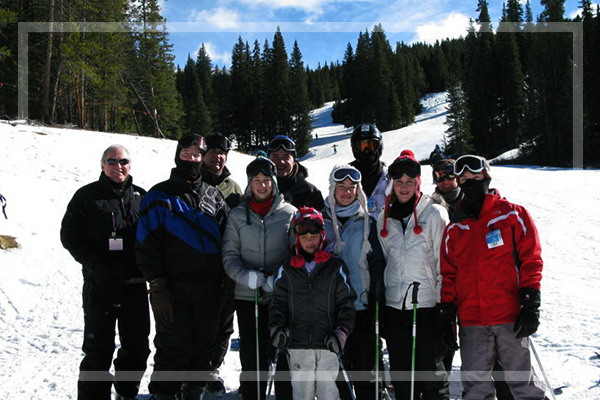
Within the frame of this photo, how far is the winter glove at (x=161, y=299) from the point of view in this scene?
123 inches

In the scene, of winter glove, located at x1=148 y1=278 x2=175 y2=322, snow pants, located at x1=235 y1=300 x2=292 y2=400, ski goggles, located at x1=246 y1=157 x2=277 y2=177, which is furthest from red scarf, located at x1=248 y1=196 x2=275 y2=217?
winter glove, located at x1=148 y1=278 x2=175 y2=322

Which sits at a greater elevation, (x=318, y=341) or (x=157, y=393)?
(x=318, y=341)

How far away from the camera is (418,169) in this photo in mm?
3291

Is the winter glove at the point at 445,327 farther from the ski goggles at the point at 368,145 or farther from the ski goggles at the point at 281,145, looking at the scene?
the ski goggles at the point at 281,145

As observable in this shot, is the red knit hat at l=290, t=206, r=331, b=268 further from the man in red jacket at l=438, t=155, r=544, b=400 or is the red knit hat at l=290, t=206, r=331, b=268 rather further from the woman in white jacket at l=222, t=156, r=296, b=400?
the man in red jacket at l=438, t=155, r=544, b=400

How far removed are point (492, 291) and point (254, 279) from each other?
6.10 feet

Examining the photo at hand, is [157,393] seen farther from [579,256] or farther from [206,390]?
[579,256]

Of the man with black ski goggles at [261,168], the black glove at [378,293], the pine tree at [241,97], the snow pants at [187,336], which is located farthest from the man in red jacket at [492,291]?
the pine tree at [241,97]

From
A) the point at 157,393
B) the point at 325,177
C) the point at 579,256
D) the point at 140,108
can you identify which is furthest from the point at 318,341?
the point at 140,108

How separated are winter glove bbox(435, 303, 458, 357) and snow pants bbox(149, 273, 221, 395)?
189 centimetres

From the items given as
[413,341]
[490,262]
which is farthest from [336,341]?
[490,262]

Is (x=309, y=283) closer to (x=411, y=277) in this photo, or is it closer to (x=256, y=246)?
(x=256, y=246)

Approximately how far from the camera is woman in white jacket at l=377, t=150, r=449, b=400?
305 centimetres

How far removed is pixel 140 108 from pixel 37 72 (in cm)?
1422
